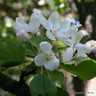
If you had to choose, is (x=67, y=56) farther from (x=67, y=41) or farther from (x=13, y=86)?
(x=13, y=86)

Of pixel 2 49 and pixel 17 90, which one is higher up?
pixel 2 49

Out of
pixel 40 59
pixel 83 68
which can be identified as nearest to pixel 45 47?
pixel 40 59

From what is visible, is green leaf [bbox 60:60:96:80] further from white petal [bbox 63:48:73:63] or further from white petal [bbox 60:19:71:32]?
white petal [bbox 60:19:71:32]

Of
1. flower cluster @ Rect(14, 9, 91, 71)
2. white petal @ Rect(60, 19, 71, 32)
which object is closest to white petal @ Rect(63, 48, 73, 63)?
flower cluster @ Rect(14, 9, 91, 71)

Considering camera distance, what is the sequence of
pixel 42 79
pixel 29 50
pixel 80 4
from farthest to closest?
pixel 80 4
pixel 29 50
pixel 42 79

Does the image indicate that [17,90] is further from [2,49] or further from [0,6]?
[0,6]

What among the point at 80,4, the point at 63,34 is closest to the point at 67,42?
the point at 63,34

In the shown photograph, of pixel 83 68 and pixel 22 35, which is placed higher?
pixel 22 35
